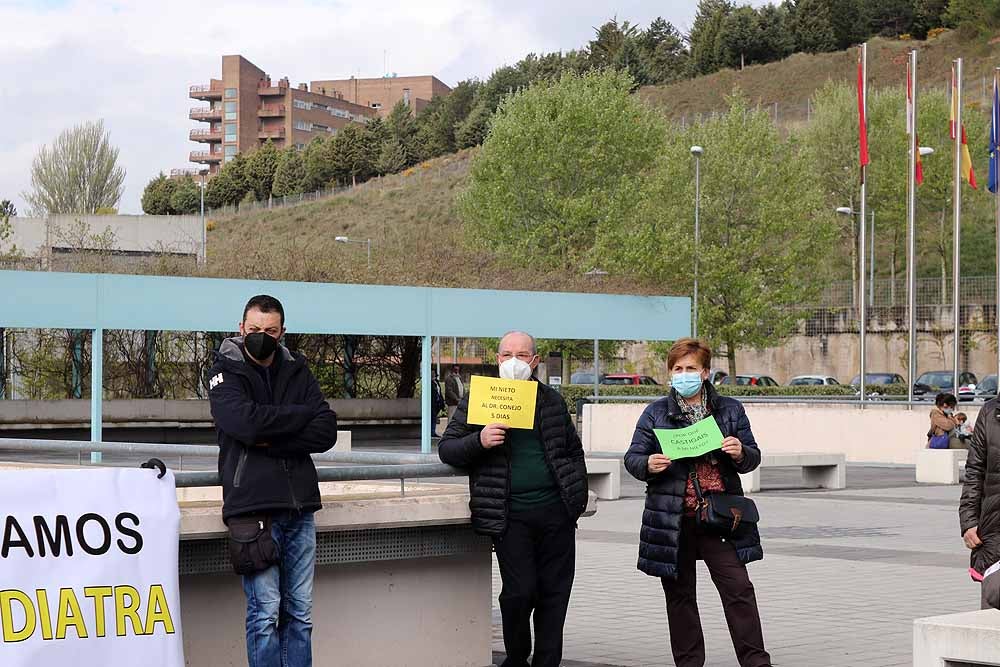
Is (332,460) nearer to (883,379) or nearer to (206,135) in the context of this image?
(883,379)

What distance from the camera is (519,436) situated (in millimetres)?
7684

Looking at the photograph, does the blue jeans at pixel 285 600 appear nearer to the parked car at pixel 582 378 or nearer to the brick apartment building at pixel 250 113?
the parked car at pixel 582 378

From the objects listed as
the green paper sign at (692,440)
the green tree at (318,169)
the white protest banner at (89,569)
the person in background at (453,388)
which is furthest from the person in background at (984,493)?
the green tree at (318,169)

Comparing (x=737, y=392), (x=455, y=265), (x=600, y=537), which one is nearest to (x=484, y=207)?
(x=737, y=392)

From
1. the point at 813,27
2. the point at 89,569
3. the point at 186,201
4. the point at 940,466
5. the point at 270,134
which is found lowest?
the point at 940,466

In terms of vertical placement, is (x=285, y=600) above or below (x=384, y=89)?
below

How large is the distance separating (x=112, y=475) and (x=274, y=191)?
145 m

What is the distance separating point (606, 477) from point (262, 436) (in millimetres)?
16189

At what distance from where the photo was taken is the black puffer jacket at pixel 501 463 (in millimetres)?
7660

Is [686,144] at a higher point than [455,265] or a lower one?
higher

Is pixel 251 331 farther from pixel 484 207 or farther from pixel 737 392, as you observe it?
pixel 484 207

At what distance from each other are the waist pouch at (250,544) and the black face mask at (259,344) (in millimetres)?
688

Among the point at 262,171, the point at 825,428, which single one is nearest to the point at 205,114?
the point at 262,171

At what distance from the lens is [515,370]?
24.9 ft
